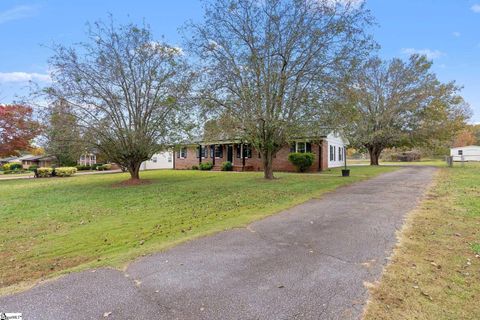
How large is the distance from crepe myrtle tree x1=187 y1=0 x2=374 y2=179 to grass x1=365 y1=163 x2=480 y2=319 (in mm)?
8787

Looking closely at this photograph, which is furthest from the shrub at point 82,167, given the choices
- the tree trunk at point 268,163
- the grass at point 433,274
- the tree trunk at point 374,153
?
the grass at point 433,274

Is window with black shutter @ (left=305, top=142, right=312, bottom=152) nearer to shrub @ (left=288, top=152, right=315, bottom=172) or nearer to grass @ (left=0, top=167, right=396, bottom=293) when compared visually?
shrub @ (left=288, top=152, right=315, bottom=172)

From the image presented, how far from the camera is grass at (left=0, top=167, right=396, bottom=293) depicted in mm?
4320

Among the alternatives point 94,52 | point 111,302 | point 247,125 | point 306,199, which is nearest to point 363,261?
point 111,302

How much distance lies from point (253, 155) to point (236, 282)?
862 inches

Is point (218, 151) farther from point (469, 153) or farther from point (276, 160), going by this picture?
point (469, 153)

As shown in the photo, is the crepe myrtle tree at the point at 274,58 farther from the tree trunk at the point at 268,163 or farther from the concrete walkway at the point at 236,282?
the concrete walkway at the point at 236,282

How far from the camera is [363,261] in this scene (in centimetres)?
371

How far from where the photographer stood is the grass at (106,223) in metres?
4.32

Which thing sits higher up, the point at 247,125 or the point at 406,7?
the point at 406,7

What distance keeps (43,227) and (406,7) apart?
1716 cm

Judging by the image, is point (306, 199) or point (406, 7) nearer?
point (306, 199)

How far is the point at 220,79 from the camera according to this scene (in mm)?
13570

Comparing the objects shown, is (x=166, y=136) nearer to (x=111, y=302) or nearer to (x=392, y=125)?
(x=111, y=302)
